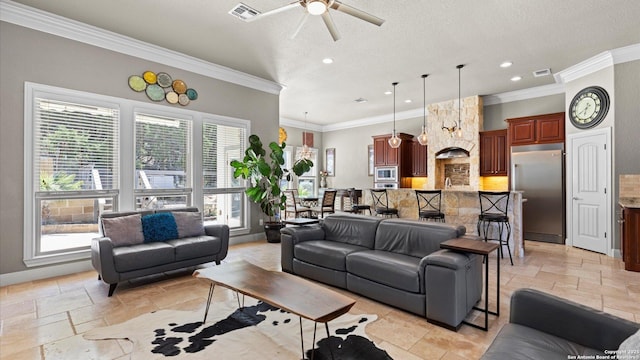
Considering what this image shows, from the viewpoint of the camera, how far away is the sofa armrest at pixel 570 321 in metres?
1.41

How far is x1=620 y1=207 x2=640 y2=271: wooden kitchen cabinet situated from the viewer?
404cm

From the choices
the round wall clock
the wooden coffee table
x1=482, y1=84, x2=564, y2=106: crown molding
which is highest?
x1=482, y1=84, x2=564, y2=106: crown molding

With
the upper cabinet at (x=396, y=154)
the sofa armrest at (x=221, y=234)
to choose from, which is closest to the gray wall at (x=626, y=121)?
the upper cabinet at (x=396, y=154)

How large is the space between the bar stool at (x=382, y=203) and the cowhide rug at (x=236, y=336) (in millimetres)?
3279

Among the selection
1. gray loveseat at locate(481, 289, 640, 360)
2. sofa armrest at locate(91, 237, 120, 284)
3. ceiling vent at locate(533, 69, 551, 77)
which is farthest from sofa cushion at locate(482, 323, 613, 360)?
ceiling vent at locate(533, 69, 551, 77)

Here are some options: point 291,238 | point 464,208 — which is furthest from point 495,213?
point 291,238

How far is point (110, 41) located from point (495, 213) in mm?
6448

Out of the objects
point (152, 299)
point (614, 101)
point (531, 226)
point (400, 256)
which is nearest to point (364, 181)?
point (531, 226)

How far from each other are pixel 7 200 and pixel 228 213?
3.04 m

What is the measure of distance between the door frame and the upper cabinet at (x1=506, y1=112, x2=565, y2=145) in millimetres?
339

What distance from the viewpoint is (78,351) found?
220 cm

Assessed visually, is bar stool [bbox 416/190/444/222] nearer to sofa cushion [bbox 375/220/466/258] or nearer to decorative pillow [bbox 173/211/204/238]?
sofa cushion [bbox 375/220/466/258]

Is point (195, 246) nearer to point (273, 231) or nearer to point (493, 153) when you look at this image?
point (273, 231)

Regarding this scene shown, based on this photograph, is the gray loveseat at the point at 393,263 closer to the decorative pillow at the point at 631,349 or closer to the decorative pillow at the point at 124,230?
the decorative pillow at the point at 631,349
